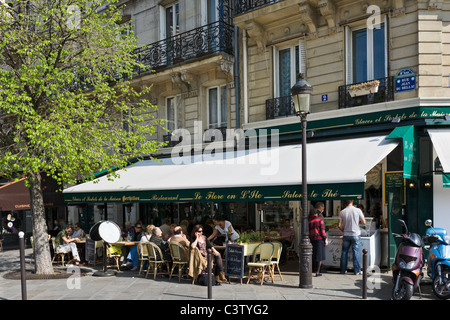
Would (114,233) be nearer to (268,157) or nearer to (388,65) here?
(268,157)

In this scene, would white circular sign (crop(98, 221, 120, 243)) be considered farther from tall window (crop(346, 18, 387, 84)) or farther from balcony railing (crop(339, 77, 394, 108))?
tall window (crop(346, 18, 387, 84))

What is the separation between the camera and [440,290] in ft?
23.6

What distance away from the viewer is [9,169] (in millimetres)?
10062

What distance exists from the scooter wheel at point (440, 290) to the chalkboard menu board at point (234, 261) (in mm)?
3531

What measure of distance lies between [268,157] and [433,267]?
5048 mm

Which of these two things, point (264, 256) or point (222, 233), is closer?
point (264, 256)

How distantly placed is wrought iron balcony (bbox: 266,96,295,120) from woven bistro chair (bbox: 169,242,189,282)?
17.0 feet

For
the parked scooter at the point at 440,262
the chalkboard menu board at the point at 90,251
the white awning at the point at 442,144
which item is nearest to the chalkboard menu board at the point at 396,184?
the white awning at the point at 442,144

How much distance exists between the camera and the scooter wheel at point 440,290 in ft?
23.4

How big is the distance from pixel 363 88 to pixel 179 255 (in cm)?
610

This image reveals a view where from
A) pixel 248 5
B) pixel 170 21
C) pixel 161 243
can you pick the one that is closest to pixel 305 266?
pixel 161 243

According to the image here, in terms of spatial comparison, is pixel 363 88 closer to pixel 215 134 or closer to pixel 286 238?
pixel 286 238

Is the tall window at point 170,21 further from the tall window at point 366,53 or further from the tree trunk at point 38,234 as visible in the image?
the tree trunk at point 38,234
